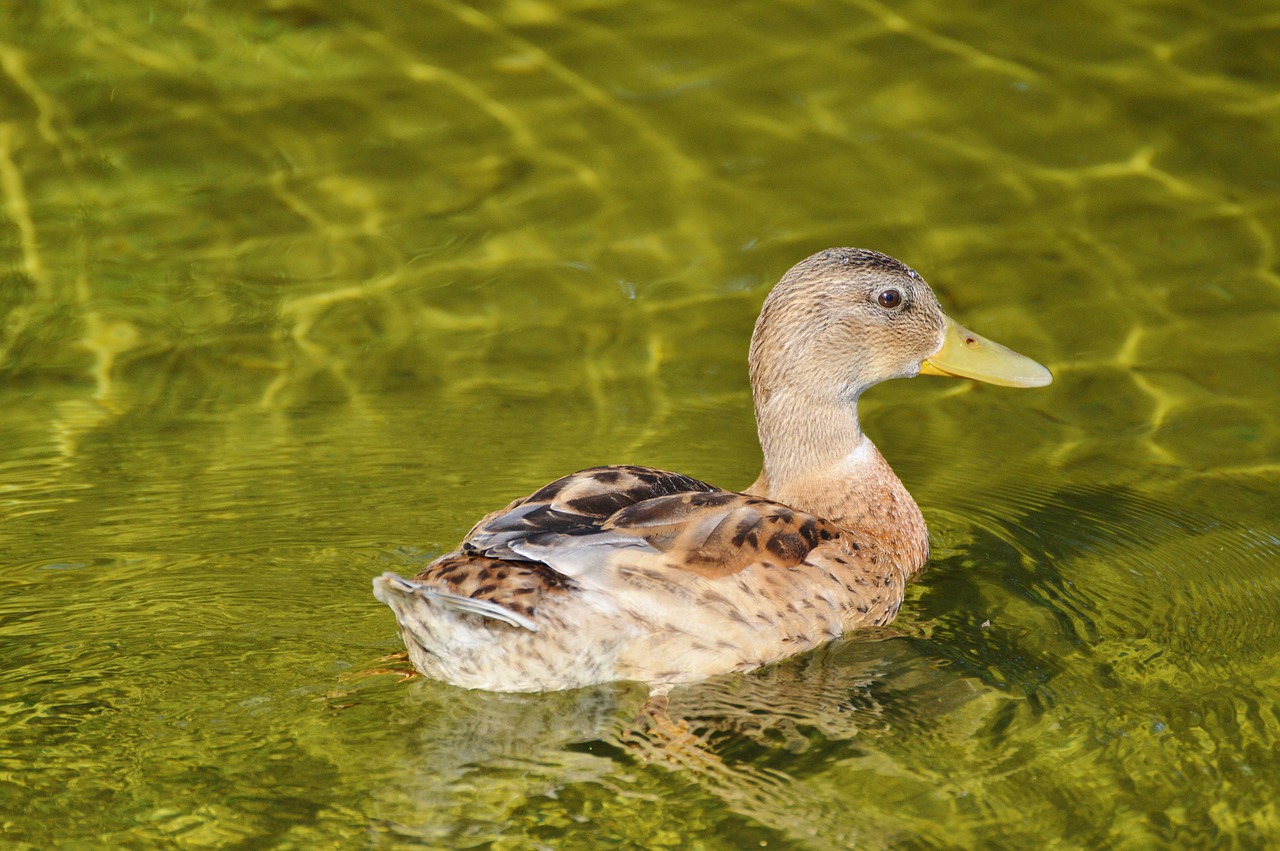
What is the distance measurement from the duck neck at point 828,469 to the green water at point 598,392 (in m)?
0.32

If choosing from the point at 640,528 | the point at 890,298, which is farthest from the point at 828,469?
the point at 640,528

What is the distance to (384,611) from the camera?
571 cm

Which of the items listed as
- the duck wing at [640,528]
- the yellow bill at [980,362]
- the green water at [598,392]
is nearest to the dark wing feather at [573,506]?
the duck wing at [640,528]

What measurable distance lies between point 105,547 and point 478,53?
438cm

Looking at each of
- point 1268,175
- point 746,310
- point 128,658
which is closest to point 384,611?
point 128,658

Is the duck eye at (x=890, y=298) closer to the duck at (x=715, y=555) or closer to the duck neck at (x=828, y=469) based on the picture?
the duck at (x=715, y=555)

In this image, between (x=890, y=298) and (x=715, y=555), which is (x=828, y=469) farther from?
(x=715, y=555)

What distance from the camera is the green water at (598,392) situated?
4.64 metres

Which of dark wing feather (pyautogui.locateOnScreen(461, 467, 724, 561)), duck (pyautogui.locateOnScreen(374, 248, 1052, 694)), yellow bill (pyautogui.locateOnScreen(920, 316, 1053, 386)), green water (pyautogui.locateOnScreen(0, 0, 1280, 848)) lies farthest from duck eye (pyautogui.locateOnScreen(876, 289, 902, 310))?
dark wing feather (pyautogui.locateOnScreen(461, 467, 724, 561))

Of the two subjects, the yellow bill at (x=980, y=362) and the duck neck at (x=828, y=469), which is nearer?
the duck neck at (x=828, y=469)

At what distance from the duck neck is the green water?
1.05ft

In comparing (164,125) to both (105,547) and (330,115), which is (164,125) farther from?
(105,547)

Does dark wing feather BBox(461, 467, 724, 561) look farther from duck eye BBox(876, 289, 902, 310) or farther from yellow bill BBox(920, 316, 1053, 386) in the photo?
yellow bill BBox(920, 316, 1053, 386)

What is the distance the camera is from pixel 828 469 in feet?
20.4
